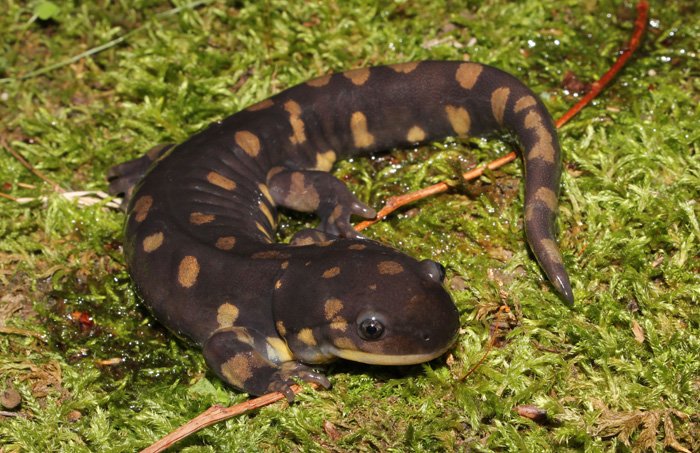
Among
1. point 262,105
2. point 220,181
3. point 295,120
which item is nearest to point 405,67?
point 295,120

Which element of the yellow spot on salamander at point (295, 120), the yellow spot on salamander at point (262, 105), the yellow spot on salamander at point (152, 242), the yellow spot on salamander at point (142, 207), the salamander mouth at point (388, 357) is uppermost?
the yellow spot on salamander at point (262, 105)

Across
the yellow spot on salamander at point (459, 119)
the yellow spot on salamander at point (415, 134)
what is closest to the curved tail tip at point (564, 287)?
the yellow spot on salamander at point (459, 119)

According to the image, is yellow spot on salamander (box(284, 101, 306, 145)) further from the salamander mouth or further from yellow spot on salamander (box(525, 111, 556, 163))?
the salamander mouth

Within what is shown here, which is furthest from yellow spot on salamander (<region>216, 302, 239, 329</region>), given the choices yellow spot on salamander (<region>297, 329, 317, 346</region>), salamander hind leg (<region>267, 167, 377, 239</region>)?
salamander hind leg (<region>267, 167, 377, 239</region>)

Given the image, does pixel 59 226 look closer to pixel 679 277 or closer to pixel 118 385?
pixel 118 385

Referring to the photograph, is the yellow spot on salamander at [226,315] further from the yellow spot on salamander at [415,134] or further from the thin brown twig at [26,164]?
the thin brown twig at [26,164]

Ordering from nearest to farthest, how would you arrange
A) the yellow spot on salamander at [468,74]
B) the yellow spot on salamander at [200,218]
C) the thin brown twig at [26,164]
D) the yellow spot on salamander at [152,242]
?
the yellow spot on salamander at [152,242]
the yellow spot on salamander at [200,218]
the yellow spot on salamander at [468,74]
the thin brown twig at [26,164]

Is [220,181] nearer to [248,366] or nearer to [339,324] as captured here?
[248,366]
